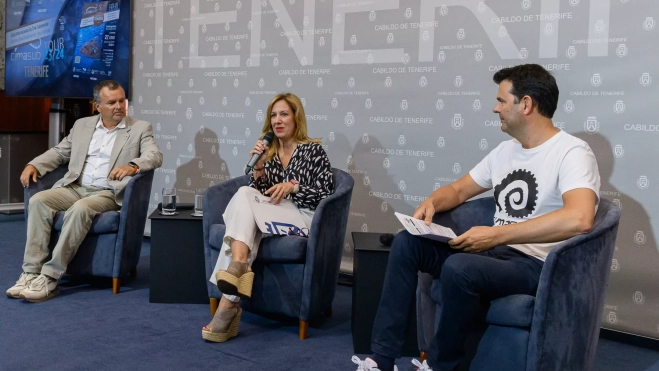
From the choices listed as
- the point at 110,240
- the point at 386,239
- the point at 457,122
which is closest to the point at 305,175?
the point at 386,239

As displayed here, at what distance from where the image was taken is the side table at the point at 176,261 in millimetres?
3898

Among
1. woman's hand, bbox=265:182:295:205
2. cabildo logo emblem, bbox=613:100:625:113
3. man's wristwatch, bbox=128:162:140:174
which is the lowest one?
woman's hand, bbox=265:182:295:205

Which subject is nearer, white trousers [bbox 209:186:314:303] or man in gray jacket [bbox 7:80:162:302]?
white trousers [bbox 209:186:314:303]

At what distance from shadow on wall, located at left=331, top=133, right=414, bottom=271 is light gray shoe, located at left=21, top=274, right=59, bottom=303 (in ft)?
5.98

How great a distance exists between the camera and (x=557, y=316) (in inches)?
93.0

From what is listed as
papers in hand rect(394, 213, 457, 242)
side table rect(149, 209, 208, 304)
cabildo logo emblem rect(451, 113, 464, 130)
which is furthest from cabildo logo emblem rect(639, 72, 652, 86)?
side table rect(149, 209, 208, 304)

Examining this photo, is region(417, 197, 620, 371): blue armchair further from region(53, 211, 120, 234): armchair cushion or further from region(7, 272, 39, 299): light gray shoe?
region(7, 272, 39, 299): light gray shoe

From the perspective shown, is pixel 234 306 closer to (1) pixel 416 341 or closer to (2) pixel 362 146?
(1) pixel 416 341

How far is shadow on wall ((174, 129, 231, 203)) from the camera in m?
5.28

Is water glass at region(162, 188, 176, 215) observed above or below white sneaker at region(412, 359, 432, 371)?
above

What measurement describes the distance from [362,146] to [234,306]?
1.54 metres

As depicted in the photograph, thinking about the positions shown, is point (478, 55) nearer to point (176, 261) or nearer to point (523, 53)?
point (523, 53)

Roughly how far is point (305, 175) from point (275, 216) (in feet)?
1.11

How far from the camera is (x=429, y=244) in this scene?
8.75ft
